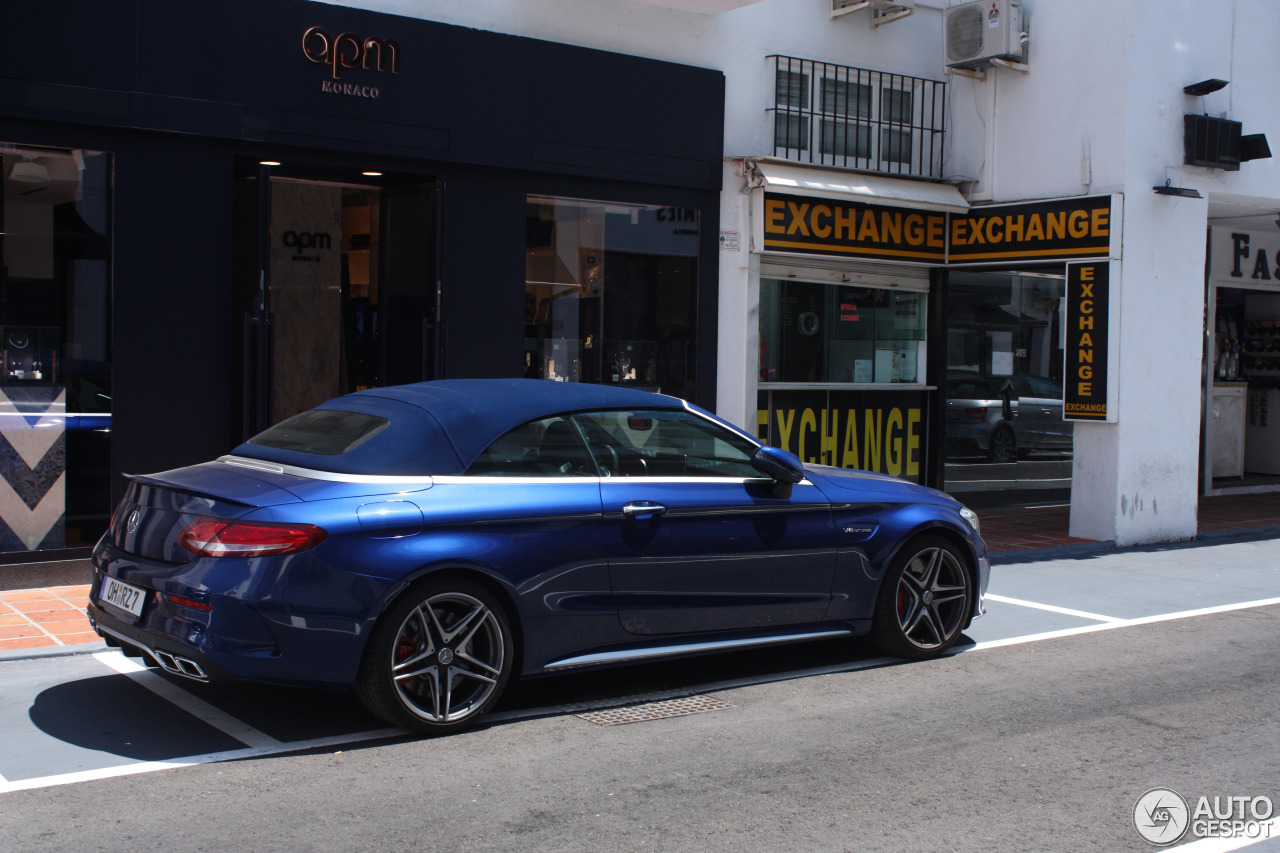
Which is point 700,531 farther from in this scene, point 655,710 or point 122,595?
point 122,595

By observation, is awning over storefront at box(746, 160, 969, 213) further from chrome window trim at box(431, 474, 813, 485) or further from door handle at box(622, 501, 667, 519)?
door handle at box(622, 501, 667, 519)

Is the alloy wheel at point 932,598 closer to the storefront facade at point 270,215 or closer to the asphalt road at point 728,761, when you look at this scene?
the asphalt road at point 728,761

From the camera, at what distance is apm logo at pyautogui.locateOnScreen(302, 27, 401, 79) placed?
9.48m

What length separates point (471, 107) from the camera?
33.8ft

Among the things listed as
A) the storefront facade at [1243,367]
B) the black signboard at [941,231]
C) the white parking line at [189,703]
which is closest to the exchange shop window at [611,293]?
the black signboard at [941,231]

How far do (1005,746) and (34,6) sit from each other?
25.6 feet

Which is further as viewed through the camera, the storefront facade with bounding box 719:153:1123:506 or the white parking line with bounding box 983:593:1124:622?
the storefront facade with bounding box 719:153:1123:506

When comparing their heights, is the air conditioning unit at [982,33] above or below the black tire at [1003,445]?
above

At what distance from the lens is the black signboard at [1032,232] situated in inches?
470

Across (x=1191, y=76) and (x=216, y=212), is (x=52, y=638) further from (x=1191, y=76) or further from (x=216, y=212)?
(x=1191, y=76)

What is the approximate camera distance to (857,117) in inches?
511

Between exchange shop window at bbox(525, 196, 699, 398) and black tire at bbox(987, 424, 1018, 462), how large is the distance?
4.78 meters

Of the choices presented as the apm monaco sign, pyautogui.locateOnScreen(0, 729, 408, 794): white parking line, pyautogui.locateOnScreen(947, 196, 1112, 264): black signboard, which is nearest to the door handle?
pyautogui.locateOnScreen(0, 729, 408, 794): white parking line

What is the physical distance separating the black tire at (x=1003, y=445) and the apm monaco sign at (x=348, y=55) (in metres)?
8.53
